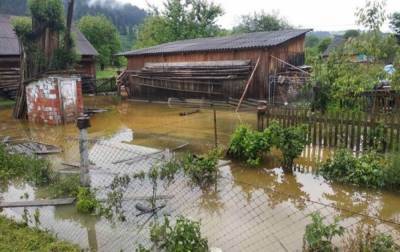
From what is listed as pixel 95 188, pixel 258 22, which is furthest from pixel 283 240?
pixel 258 22

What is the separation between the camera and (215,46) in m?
18.9

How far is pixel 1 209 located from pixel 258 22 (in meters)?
45.2

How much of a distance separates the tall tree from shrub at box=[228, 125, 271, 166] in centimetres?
2943

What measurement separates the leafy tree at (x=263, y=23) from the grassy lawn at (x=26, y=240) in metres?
43.8

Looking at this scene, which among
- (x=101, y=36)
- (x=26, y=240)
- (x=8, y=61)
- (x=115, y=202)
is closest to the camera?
(x=26, y=240)

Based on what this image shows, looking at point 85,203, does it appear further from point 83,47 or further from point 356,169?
point 83,47

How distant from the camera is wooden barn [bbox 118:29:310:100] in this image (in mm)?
17016

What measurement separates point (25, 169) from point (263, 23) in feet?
141

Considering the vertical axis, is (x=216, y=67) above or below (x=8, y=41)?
below

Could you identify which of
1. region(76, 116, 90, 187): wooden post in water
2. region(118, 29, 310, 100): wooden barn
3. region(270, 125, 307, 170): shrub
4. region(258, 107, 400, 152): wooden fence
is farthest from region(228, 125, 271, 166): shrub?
region(118, 29, 310, 100): wooden barn

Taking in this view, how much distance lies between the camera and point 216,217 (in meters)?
5.07

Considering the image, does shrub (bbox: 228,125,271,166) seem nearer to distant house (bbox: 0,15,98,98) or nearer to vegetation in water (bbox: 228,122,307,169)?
vegetation in water (bbox: 228,122,307,169)

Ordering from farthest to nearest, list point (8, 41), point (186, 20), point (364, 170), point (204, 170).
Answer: point (186, 20), point (8, 41), point (204, 170), point (364, 170)

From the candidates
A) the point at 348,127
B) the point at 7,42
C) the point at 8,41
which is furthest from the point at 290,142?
the point at 8,41
